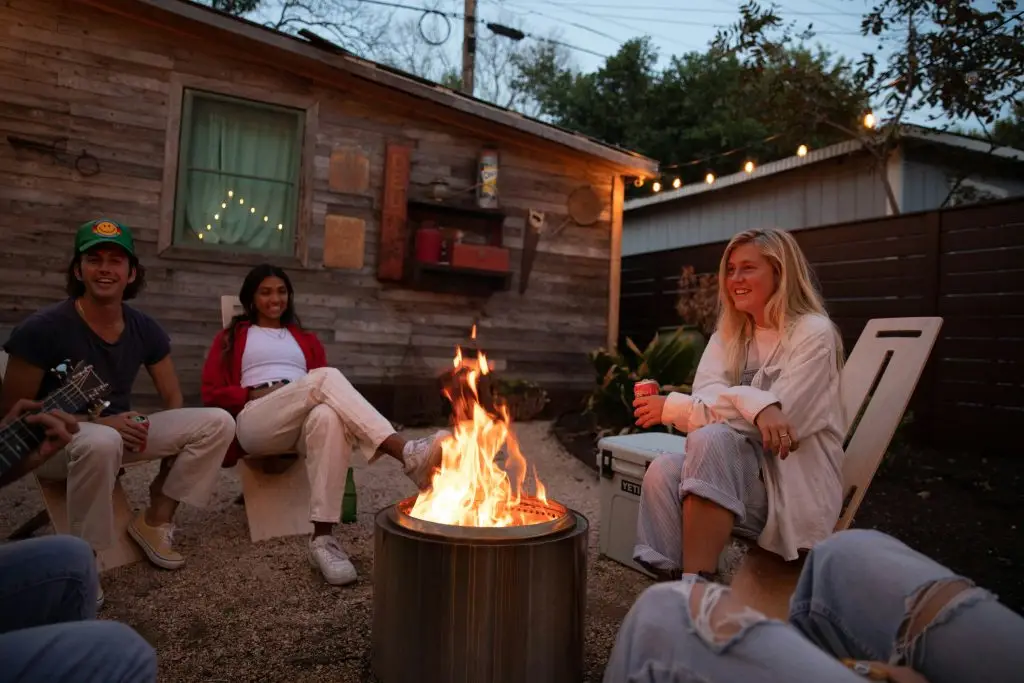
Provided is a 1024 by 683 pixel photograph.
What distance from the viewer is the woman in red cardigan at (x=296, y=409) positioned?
9.25ft

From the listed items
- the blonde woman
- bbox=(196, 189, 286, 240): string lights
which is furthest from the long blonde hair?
bbox=(196, 189, 286, 240): string lights

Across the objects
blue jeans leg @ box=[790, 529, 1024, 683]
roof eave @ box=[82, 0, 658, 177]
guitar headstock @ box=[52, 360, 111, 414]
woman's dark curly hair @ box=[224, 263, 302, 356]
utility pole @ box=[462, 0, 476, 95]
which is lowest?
blue jeans leg @ box=[790, 529, 1024, 683]

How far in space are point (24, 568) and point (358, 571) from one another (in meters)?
1.77

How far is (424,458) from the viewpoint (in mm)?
2639

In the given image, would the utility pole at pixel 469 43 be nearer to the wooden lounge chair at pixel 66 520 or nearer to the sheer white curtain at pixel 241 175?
the sheer white curtain at pixel 241 175

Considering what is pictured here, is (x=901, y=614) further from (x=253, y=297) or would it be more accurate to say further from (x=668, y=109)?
(x=668, y=109)

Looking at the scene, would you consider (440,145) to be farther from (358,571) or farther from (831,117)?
(831,117)

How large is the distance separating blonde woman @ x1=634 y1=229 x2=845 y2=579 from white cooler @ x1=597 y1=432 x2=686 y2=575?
28.2 inches

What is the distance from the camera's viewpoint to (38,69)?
17.1 feet

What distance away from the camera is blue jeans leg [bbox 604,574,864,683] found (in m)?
0.76

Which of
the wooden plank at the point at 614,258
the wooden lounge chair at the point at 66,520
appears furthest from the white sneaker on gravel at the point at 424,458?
the wooden plank at the point at 614,258

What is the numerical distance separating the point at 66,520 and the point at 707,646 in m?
2.80

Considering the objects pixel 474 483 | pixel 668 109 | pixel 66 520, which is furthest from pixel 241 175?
pixel 668 109

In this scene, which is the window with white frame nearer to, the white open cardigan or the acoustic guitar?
the acoustic guitar
